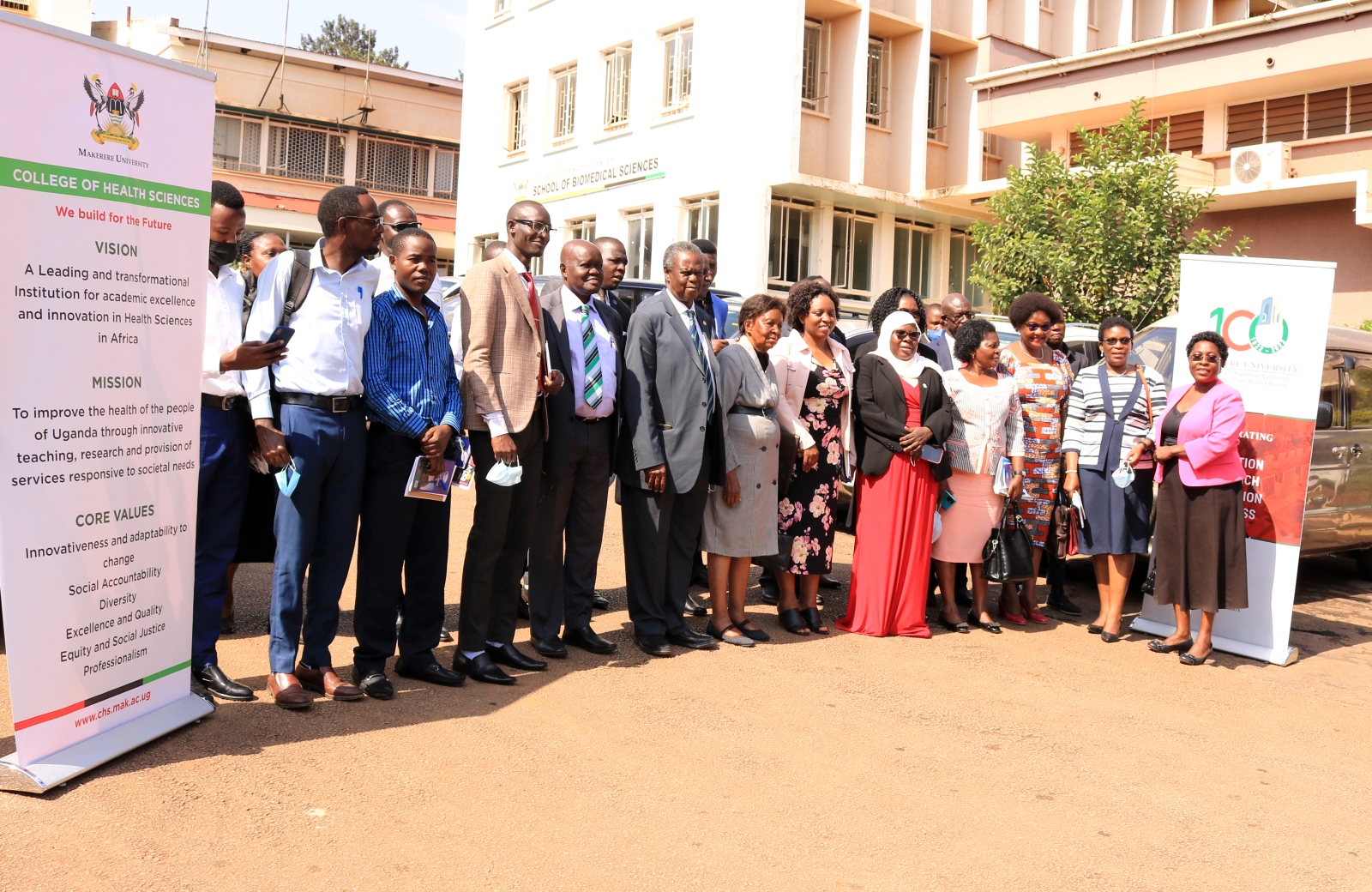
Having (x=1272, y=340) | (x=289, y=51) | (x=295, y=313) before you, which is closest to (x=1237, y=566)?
(x=1272, y=340)

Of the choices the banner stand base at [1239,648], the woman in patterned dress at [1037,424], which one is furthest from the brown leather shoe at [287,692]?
the banner stand base at [1239,648]

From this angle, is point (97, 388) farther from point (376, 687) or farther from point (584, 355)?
point (584, 355)

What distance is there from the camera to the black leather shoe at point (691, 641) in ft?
22.4

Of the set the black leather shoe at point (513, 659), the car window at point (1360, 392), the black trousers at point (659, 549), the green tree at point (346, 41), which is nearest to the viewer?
the black leather shoe at point (513, 659)

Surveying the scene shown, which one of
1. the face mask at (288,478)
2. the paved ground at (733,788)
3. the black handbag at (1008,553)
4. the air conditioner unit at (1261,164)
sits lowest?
the paved ground at (733,788)

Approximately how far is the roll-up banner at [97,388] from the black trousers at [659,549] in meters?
2.51

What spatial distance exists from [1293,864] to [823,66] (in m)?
21.1

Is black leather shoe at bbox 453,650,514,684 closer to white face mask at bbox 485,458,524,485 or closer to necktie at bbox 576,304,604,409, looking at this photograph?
white face mask at bbox 485,458,524,485

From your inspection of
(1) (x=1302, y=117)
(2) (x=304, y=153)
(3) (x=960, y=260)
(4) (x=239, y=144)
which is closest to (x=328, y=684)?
(1) (x=1302, y=117)

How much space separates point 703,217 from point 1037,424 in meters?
16.7

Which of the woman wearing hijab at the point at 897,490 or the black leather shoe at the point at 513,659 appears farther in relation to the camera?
the woman wearing hijab at the point at 897,490

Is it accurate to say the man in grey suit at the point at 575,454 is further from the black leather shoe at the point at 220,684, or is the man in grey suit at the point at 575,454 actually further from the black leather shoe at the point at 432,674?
the black leather shoe at the point at 220,684

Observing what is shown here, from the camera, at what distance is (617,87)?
26047 mm

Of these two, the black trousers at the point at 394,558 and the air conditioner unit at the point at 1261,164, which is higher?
the air conditioner unit at the point at 1261,164
